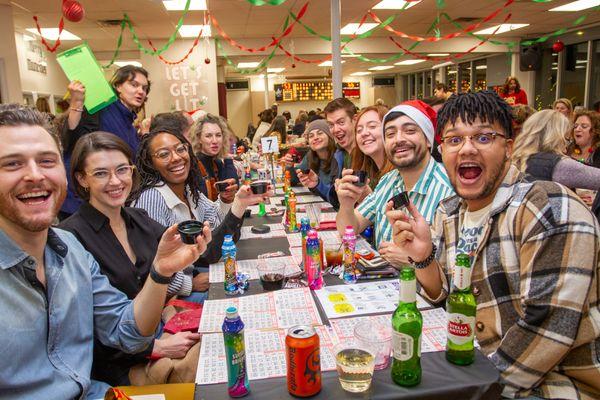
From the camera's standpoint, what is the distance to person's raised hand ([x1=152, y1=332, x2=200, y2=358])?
1.77 meters

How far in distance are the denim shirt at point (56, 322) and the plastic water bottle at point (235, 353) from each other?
1.99 feet

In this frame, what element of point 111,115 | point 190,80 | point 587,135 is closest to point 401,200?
point 111,115

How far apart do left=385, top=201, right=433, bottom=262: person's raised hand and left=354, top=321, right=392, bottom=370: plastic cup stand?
45 cm

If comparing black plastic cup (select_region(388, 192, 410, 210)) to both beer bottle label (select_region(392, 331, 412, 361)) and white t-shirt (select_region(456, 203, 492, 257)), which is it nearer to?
white t-shirt (select_region(456, 203, 492, 257))

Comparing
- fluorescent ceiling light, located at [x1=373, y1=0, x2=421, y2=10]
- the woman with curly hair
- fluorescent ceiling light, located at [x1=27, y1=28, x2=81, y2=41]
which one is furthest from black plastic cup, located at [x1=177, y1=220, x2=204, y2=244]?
fluorescent ceiling light, located at [x1=27, y1=28, x2=81, y2=41]

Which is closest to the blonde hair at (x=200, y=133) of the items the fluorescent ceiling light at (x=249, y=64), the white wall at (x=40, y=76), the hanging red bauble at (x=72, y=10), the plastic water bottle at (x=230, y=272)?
the hanging red bauble at (x=72, y=10)

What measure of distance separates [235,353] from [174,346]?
2.34 feet

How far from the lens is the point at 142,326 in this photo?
1.66 m

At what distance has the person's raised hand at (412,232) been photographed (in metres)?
1.68

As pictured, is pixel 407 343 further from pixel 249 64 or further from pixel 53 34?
pixel 249 64

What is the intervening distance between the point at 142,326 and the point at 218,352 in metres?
0.39

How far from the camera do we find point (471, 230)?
168 cm

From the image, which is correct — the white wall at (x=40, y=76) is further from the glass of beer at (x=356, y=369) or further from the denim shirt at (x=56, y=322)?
the glass of beer at (x=356, y=369)

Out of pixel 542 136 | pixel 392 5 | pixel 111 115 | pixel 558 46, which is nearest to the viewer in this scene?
pixel 542 136
